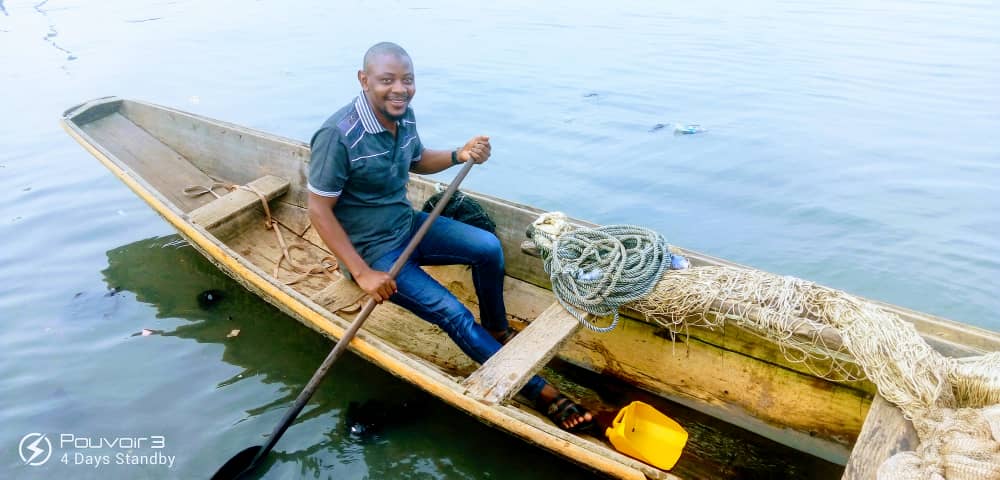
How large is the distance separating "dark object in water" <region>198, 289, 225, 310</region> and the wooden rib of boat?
0.46 metres

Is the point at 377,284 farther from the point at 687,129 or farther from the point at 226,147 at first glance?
the point at 687,129

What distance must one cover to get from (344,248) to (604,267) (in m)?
1.49

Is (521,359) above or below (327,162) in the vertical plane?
below

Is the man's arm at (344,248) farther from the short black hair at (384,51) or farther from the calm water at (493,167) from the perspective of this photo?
the calm water at (493,167)

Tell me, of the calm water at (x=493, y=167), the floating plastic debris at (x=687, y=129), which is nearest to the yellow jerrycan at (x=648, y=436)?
the calm water at (x=493, y=167)

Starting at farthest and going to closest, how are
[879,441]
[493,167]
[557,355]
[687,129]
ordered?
1. [687,129]
2. [493,167]
3. [557,355]
4. [879,441]

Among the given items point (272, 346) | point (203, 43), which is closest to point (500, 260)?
point (272, 346)

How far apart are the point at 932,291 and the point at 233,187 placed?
22.3 ft

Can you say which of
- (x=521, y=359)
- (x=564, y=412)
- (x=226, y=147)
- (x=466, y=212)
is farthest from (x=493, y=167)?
(x=521, y=359)

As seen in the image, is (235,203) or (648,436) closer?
(648,436)

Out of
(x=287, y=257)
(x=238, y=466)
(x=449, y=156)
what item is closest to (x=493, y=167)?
(x=287, y=257)

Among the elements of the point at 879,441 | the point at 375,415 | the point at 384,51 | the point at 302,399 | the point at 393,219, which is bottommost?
the point at 375,415

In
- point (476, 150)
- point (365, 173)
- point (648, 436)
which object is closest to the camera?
Answer: point (648, 436)

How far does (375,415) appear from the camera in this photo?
3979 millimetres
